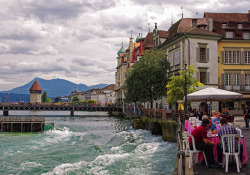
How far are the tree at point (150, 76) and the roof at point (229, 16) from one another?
9.47 m

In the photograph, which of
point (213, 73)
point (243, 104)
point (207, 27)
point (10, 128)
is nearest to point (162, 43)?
point (207, 27)

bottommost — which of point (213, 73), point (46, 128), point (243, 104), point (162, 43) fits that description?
point (46, 128)

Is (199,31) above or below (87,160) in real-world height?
above

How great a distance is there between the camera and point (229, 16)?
4691 cm

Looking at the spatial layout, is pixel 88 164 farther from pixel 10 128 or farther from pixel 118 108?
pixel 118 108

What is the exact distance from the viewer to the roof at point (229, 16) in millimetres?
45844

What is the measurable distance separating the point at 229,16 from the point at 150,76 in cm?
1601

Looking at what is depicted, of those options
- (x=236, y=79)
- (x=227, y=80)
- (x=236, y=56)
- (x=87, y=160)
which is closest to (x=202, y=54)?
(x=227, y=80)

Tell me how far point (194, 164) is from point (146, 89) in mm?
32953

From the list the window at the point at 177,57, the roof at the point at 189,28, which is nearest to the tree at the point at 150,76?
the window at the point at 177,57

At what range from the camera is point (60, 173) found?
15961 mm

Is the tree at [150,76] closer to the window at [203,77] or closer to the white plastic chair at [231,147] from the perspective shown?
the window at [203,77]

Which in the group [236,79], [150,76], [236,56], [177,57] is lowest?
[236,79]

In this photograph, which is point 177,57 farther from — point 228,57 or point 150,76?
point 228,57
